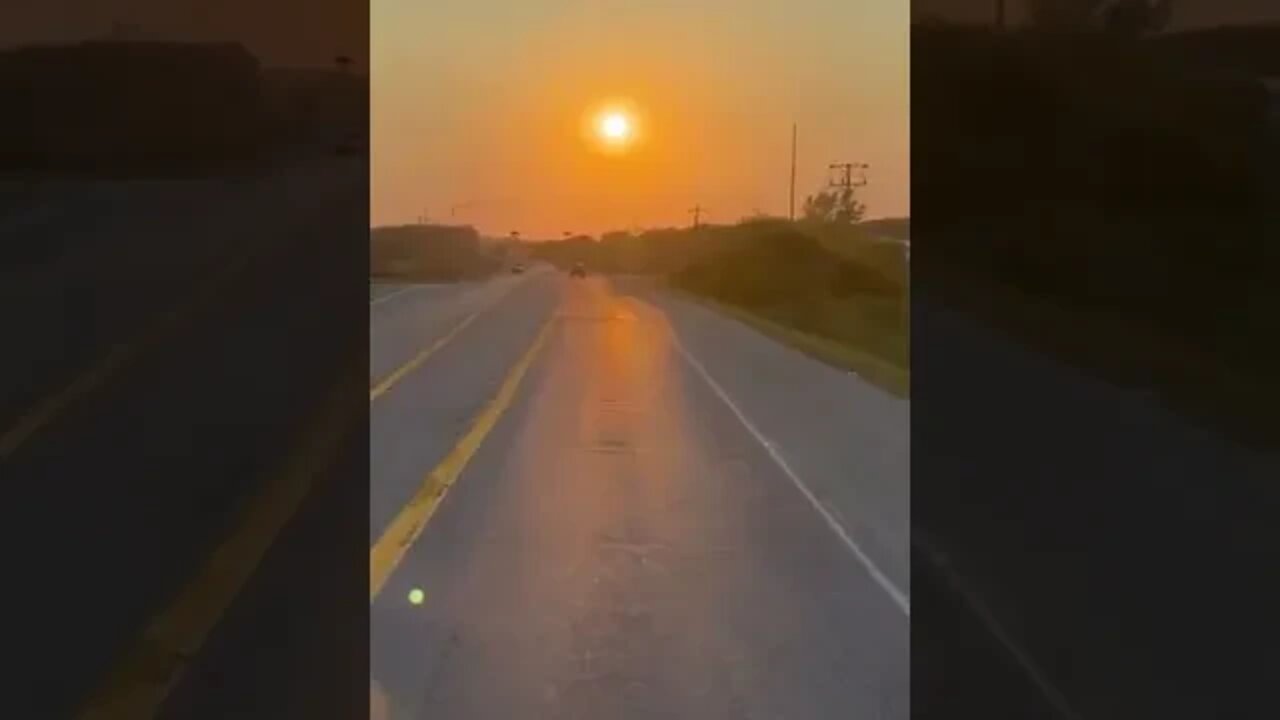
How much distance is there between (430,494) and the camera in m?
3.65

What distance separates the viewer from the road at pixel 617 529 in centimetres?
223
